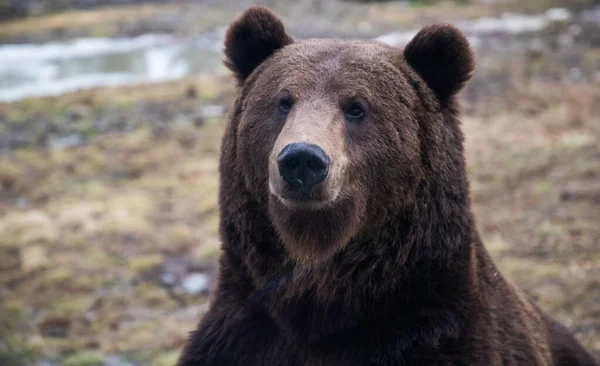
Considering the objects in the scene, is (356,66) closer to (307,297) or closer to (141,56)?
(307,297)

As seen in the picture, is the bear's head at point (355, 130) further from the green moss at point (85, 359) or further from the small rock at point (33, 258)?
the small rock at point (33, 258)

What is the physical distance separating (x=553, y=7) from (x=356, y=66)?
2309 centimetres

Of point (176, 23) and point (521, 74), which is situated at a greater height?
point (176, 23)

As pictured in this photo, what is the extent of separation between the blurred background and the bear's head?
10.0 feet

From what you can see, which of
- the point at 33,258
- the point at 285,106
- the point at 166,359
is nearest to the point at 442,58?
the point at 285,106

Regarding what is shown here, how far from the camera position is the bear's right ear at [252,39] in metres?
4.03

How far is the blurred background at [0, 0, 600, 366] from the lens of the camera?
7.30 metres

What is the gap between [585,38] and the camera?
18.7 metres

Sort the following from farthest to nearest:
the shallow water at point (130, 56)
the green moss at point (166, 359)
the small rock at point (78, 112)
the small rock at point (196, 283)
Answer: the shallow water at point (130, 56) → the small rock at point (78, 112) → the small rock at point (196, 283) → the green moss at point (166, 359)

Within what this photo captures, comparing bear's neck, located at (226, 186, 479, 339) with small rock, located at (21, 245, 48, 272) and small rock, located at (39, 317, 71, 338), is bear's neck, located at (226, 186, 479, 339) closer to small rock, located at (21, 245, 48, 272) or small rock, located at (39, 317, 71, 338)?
small rock, located at (39, 317, 71, 338)

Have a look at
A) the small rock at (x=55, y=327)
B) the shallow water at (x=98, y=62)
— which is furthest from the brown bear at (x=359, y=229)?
the shallow water at (x=98, y=62)

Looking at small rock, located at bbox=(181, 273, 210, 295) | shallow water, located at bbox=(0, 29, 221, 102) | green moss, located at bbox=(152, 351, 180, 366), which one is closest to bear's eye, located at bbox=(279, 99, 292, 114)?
green moss, located at bbox=(152, 351, 180, 366)

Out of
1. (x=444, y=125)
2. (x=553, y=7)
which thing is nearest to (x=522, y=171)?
(x=444, y=125)

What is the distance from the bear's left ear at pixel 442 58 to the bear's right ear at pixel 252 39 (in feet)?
2.24
